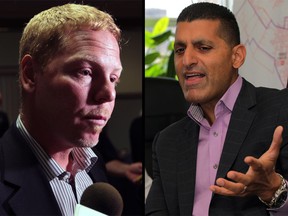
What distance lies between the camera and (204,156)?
2.14 meters

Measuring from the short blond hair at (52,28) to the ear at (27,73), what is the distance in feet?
0.06

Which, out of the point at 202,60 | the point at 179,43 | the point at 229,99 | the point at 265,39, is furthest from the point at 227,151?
the point at 265,39

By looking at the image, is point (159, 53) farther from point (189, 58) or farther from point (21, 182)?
point (21, 182)

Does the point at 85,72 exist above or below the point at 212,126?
above

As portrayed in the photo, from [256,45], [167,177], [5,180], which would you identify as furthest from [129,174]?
[256,45]

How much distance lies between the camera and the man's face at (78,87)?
194 cm

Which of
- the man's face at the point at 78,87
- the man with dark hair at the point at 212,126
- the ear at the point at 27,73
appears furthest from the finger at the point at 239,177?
the ear at the point at 27,73

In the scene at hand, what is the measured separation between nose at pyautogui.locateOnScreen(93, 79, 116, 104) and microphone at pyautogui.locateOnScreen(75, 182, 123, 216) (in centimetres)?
33

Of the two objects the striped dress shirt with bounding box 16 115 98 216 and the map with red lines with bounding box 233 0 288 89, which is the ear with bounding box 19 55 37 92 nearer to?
the striped dress shirt with bounding box 16 115 98 216

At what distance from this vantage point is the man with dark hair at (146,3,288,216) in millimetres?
2031

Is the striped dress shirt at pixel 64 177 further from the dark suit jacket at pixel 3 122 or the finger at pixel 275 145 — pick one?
the finger at pixel 275 145

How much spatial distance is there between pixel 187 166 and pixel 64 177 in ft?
1.67

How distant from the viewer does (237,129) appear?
2072 millimetres

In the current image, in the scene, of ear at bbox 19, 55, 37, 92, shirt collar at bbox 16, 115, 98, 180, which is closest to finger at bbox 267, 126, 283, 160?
shirt collar at bbox 16, 115, 98, 180
